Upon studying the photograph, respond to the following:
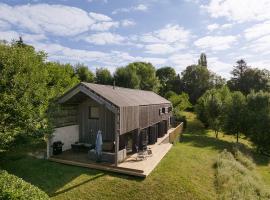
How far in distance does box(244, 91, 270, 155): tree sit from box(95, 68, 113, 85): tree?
3787cm

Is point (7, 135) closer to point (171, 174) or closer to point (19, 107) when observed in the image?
point (19, 107)

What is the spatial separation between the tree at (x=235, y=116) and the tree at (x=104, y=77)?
35.4 m

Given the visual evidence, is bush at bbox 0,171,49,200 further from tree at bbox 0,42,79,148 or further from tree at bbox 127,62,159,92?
tree at bbox 127,62,159,92

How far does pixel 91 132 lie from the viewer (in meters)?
21.1

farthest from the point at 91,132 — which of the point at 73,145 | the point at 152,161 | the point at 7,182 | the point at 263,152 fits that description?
the point at 263,152

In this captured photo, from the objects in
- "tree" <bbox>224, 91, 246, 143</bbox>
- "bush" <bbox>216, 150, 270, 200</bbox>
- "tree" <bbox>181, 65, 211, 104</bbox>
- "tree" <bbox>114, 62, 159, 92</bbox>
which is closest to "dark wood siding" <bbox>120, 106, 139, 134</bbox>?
"bush" <bbox>216, 150, 270, 200</bbox>

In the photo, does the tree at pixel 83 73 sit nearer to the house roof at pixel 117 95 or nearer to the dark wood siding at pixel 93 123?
the house roof at pixel 117 95

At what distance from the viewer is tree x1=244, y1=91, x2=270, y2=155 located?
33.9m

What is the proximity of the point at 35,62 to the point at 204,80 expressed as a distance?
224 feet

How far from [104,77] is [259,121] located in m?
42.2

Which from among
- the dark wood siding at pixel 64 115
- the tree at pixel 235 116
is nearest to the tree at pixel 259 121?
the tree at pixel 235 116

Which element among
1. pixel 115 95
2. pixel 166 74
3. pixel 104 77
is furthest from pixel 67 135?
pixel 166 74

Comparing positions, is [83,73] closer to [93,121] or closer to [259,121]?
[259,121]

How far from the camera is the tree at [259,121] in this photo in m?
33.9
